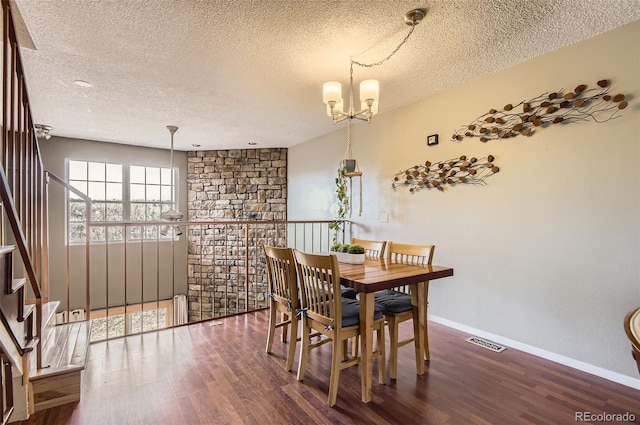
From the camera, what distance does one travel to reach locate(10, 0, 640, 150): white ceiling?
1969 mm

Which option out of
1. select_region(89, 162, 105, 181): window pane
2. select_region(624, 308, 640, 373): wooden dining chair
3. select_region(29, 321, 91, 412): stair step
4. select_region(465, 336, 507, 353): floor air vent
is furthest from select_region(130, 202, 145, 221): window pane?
select_region(624, 308, 640, 373): wooden dining chair

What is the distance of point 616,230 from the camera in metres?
2.21

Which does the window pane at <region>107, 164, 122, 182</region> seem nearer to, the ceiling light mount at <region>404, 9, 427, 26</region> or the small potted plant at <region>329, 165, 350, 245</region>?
the small potted plant at <region>329, 165, 350, 245</region>

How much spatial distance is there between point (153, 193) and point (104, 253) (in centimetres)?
131

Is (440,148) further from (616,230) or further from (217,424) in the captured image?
(217,424)

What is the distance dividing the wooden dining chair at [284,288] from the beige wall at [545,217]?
5.76 ft

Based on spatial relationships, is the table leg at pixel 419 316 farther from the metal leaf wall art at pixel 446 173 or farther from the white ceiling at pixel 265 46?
the white ceiling at pixel 265 46

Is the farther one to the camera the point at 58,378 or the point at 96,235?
the point at 96,235

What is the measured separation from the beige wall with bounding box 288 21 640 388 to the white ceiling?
22 centimetres

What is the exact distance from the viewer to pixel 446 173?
325cm

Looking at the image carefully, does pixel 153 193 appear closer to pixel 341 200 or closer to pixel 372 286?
pixel 341 200

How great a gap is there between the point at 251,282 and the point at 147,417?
156 inches

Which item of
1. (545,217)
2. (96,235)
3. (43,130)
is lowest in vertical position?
(96,235)

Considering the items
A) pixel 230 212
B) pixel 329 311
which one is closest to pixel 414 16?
pixel 329 311
